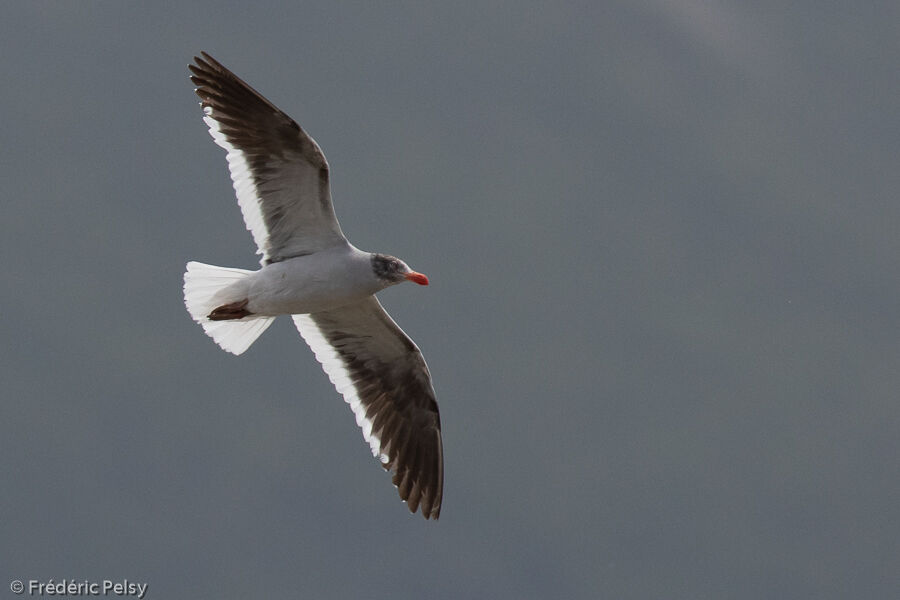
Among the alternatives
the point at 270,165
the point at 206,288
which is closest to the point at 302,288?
the point at 206,288

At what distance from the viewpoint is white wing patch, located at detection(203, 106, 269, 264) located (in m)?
7.48

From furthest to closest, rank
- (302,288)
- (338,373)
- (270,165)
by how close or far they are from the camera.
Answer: (338,373) < (270,165) < (302,288)

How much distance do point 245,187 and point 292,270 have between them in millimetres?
577

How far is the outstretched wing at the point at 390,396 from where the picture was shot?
26.5 ft

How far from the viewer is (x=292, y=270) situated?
290 inches

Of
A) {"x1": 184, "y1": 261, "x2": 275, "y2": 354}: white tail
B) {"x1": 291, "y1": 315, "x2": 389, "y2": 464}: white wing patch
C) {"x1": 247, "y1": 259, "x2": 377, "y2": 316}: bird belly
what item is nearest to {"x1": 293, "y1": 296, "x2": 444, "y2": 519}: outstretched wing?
{"x1": 291, "y1": 315, "x2": 389, "y2": 464}: white wing patch

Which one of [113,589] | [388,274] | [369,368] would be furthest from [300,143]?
[113,589]

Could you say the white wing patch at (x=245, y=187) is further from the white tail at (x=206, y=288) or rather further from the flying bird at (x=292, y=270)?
the white tail at (x=206, y=288)

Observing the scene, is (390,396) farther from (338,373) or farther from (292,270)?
(292,270)

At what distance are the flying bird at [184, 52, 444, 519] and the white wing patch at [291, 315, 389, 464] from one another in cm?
2

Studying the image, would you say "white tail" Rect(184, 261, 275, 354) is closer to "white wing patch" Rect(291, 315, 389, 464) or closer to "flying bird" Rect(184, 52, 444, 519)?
"flying bird" Rect(184, 52, 444, 519)

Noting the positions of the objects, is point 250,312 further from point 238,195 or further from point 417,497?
point 417,497

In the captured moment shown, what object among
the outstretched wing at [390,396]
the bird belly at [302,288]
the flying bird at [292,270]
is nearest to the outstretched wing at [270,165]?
the flying bird at [292,270]

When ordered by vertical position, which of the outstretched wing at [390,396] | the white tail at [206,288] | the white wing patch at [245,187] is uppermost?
the white wing patch at [245,187]
